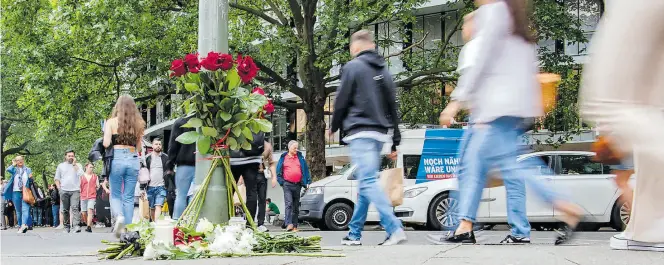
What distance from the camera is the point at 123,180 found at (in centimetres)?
910

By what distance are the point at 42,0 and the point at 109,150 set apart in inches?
586

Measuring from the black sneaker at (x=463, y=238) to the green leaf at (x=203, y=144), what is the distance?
2434 millimetres

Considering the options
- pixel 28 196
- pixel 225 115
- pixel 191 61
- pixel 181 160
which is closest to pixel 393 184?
pixel 225 115

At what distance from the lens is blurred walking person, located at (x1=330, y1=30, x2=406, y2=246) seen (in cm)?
678

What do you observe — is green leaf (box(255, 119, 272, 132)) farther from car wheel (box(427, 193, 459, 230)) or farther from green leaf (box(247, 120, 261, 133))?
car wheel (box(427, 193, 459, 230))

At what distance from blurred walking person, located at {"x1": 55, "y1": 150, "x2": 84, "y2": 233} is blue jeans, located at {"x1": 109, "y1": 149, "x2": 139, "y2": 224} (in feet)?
31.8

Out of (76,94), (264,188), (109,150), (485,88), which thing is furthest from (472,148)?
→ (76,94)

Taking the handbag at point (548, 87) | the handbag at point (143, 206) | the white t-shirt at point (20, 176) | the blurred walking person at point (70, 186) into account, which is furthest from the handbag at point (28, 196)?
the handbag at point (548, 87)

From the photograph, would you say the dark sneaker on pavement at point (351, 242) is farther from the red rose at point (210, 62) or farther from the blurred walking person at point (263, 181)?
the blurred walking person at point (263, 181)

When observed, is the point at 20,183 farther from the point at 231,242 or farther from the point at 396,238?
the point at 396,238

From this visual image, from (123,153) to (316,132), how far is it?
1271 centimetres

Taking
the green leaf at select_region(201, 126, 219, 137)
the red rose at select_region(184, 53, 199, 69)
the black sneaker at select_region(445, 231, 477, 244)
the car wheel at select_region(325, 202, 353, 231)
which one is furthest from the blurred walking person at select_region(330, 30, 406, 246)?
the car wheel at select_region(325, 202, 353, 231)

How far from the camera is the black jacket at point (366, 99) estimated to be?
22.7 ft

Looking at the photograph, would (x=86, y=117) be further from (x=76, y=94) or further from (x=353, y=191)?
(x=353, y=191)
